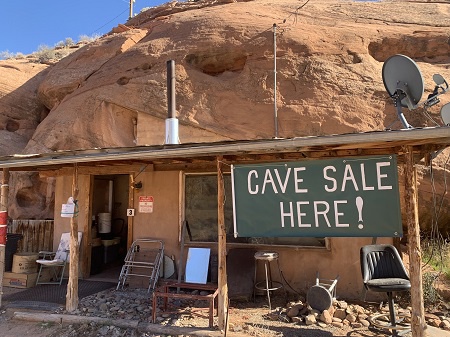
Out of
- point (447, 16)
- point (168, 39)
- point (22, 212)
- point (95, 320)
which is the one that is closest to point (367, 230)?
point (95, 320)

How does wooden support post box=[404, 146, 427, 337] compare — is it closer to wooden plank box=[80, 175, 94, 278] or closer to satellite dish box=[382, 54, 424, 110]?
satellite dish box=[382, 54, 424, 110]

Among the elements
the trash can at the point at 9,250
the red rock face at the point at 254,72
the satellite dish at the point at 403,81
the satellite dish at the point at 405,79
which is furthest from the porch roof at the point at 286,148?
the red rock face at the point at 254,72

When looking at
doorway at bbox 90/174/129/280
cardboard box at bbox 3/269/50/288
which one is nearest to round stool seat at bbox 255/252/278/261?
doorway at bbox 90/174/129/280

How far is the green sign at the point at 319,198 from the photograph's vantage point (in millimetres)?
4430

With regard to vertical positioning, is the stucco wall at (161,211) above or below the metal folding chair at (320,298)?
above

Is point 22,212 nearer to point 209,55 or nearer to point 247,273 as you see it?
point 209,55

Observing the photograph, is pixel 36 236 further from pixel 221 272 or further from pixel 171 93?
pixel 221 272

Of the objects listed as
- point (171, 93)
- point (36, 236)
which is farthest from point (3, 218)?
point (171, 93)

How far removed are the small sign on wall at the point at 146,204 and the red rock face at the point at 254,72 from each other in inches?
97.7

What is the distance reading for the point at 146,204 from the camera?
26.9 ft

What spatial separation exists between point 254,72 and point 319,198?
21.0 feet

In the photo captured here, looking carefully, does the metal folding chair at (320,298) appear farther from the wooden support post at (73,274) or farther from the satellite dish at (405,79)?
the wooden support post at (73,274)

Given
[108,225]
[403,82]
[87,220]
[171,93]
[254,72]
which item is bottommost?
[108,225]

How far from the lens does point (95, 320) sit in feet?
18.6
